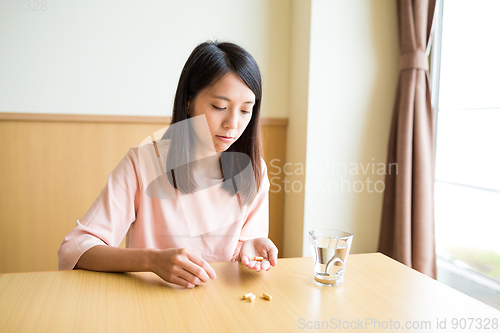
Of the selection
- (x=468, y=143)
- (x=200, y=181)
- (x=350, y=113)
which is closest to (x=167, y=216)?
(x=200, y=181)

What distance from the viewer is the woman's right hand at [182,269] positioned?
28.8 inches

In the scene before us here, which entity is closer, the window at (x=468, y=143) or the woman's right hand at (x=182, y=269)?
the woman's right hand at (x=182, y=269)

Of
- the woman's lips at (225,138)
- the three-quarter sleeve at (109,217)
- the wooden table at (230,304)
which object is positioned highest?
the woman's lips at (225,138)

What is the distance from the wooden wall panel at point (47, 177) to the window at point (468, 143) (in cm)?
171

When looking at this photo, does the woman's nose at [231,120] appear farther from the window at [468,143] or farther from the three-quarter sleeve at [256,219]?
the window at [468,143]

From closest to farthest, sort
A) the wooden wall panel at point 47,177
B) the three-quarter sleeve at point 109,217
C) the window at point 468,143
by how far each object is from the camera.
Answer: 1. the three-quarter sleeve at point 109,217
2. the window at point 468,143
3. the wooden wall panel at point 47,177

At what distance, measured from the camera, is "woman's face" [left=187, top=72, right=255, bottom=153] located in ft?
3.37

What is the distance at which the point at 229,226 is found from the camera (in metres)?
1.18

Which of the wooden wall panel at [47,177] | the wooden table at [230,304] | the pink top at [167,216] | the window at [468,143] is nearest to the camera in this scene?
the wooden table at [230,304]

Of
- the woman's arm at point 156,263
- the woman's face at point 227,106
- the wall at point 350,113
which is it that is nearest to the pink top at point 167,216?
the woman's arm at point 156,263

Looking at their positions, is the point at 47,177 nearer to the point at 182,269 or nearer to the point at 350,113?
the point at 182,269

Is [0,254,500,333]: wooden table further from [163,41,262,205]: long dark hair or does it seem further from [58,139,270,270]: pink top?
[163,41,262,205]: long dark hair

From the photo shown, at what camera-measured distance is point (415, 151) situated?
6.66 feet

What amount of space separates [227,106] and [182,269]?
0.48 metres
